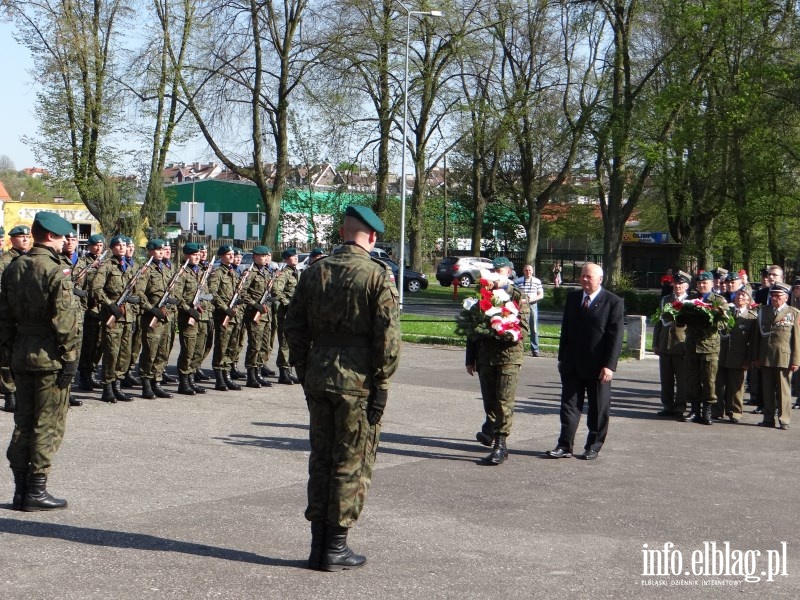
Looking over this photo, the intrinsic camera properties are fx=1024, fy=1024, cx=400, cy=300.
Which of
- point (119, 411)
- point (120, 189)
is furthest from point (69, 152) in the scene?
point (119, 411)

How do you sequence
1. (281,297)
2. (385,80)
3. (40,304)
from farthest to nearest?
(385,80), (281,297), (40,304)

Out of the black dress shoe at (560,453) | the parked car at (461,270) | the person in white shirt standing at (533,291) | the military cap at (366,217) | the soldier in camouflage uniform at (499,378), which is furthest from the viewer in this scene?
the parked car at (461,270)

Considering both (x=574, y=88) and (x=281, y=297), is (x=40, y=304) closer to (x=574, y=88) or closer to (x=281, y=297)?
(x=281, y=297)

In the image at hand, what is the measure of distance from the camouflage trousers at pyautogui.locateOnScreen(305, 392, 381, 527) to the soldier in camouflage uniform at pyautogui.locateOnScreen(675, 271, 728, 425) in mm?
7905

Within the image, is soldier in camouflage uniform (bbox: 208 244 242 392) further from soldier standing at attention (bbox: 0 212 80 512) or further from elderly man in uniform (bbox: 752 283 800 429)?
elderly man in uniform (bbox: 752 283 800 429)

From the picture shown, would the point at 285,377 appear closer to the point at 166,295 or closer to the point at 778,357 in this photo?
the point at 166,295

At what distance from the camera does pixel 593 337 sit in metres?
10.4

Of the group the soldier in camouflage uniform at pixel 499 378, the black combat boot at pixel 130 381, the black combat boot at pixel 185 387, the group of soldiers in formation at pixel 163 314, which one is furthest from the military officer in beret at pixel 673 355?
the black combat boot at pixel 130 381

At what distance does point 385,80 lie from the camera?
4303 cm

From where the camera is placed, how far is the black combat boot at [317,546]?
6.19 m

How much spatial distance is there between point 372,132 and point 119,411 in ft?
108

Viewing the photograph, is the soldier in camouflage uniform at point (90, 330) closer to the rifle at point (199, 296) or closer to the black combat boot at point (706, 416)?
the rifle at point (199, 296)

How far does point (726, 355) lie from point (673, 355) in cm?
68

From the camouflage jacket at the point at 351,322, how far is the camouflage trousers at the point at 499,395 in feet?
12.7
